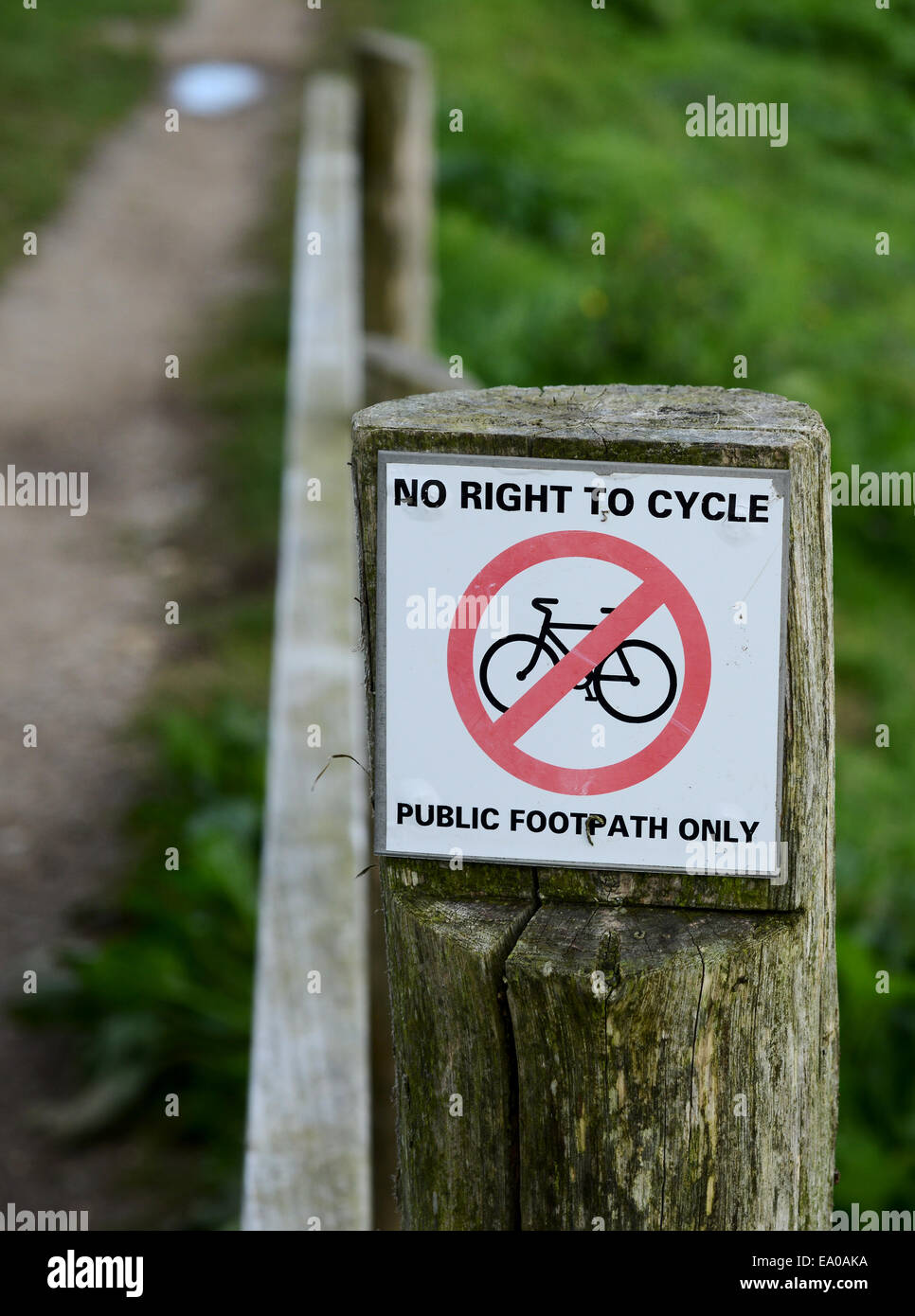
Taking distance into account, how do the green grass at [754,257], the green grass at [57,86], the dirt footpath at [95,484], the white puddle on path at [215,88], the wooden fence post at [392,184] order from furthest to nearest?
the white puddle on path at [215,88] → the green grass at [57,86] → the wooden fence post at [392,184] → the green grass at [754,257] → the dirt footpath at [95,484]

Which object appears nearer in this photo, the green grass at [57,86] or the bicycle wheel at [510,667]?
the bicycle wheel at [510,667]

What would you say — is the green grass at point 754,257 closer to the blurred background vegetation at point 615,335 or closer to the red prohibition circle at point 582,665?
the blurred background vegetation at point 615,335

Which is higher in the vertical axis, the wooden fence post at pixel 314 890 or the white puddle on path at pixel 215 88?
the white puddle on path at pixel 215 88

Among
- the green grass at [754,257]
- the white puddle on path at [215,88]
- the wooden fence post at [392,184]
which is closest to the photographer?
the green grass at [754,257]

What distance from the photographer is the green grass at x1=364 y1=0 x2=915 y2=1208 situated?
4.20 meters

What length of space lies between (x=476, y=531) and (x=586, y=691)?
12cm

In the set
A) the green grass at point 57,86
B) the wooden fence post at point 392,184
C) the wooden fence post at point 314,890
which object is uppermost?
the green grass at point 57,86

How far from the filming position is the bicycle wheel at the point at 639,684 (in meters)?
0.93

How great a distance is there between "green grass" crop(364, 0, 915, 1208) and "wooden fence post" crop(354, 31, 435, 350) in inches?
62.1

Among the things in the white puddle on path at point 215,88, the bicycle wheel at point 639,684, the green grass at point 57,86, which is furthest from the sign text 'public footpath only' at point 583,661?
the white puddle on path at point 215,88

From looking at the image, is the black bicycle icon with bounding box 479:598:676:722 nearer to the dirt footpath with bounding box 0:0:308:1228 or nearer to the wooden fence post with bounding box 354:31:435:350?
the dirt footpath with bounding box 0:0:308:1228

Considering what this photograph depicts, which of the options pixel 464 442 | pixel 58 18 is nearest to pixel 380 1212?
pixel 464 442

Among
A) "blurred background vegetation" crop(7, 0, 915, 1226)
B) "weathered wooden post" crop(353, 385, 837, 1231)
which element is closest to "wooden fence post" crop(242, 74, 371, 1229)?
"weathered wooden post" crop(353, 385, 837, 1231)
